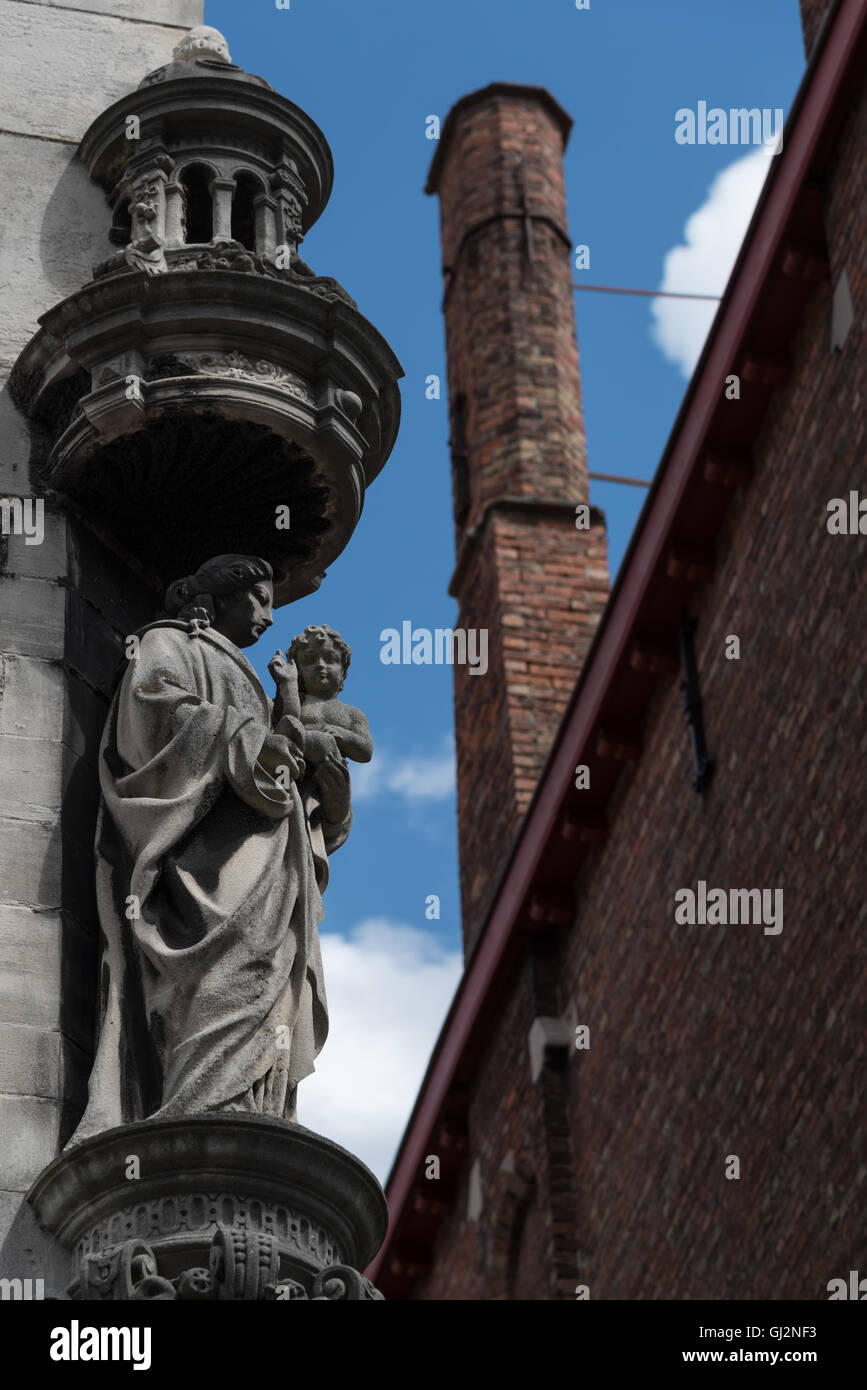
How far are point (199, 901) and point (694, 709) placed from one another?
36.7ft

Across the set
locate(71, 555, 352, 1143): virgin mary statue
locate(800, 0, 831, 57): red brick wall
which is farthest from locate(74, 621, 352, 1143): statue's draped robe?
locate(800, 0, 831, 57): red brick wall

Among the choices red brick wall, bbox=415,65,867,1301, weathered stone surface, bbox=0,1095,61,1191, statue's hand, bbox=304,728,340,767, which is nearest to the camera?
weathered stone surface, bbox=0,1095,61,1191

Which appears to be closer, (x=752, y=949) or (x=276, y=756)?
(x=276, y=756)

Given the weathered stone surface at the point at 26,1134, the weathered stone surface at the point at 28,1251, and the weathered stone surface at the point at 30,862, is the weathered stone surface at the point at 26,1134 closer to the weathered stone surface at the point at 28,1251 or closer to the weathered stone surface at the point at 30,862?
the weathered stone surface at the point at 28,1251

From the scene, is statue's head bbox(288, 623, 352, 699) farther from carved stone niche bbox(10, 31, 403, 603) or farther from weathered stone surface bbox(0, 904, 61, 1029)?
weathered stone surface bbox(0, 904, 61, 1029)

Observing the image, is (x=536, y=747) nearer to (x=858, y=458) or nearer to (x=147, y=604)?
(x=858, y=458)

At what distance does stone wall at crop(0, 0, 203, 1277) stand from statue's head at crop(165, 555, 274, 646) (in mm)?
305

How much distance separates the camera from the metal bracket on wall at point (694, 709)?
18625 mm

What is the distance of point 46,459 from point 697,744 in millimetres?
9951

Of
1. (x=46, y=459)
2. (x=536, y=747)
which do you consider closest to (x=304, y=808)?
(x=46, y=459)

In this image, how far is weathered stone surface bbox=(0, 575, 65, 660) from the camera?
8.80 meters

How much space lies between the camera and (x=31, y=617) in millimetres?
8883

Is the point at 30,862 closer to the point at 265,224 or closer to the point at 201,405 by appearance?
the point at 201,405

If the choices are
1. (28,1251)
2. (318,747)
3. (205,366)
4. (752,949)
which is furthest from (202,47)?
(752,949)
